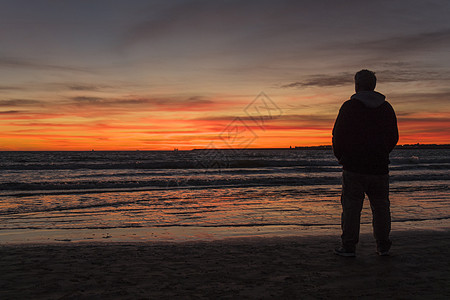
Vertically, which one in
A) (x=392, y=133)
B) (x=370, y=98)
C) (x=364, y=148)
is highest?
(x=370, y=98)

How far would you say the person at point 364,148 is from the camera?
402 centimetres

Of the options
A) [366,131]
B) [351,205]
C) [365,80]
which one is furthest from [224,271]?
[365,80]

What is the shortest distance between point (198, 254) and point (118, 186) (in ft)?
44.0

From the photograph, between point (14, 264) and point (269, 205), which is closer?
point (14, 264)

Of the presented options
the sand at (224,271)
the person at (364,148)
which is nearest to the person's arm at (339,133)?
A: the person at (364,148)

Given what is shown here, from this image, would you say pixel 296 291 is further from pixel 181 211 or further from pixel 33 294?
pixel 181 211

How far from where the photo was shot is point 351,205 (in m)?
4.14

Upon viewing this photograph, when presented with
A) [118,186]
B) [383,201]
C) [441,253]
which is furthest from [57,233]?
[118,186]

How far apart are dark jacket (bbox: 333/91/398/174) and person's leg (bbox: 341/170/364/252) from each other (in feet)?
0.40

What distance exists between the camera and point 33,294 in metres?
3.12

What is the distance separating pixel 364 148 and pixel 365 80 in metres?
0.77

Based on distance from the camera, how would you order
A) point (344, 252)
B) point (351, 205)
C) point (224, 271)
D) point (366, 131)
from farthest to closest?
1. point (344, 252)
2. point (351, 205)
3. point (366, 131)
4. point (224, 271)

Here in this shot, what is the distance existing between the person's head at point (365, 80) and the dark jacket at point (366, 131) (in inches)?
3.3

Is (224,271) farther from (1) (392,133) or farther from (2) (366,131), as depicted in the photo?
(1) (392,133)
